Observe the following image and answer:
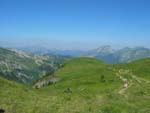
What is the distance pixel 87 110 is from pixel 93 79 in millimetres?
72048

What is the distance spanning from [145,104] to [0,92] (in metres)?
18.0

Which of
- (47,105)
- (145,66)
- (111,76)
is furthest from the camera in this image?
(145,66)

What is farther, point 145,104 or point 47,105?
point 145,104

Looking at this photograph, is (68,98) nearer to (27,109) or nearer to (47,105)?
(47,105)

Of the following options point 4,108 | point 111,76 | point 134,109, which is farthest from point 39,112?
point 111,76

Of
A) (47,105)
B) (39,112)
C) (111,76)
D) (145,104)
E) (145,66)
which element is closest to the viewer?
(39,112)

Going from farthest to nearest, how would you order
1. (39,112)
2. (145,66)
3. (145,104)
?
(145,66) → (145,104) → (39,112)

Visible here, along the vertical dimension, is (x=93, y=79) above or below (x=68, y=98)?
below

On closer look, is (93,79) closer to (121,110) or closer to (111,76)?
(111,76)

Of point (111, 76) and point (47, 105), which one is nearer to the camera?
point (47, 105)

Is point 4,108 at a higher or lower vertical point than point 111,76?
higher

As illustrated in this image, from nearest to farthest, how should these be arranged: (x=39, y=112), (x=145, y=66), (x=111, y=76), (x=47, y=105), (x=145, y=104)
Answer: (x=39, y=112)
(x=47, y=105)
(x=145, y=104)
(x=111, y=76)
(x=145, y=66)

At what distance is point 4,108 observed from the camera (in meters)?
25.5

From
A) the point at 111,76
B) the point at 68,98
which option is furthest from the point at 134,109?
the point at 111,76
